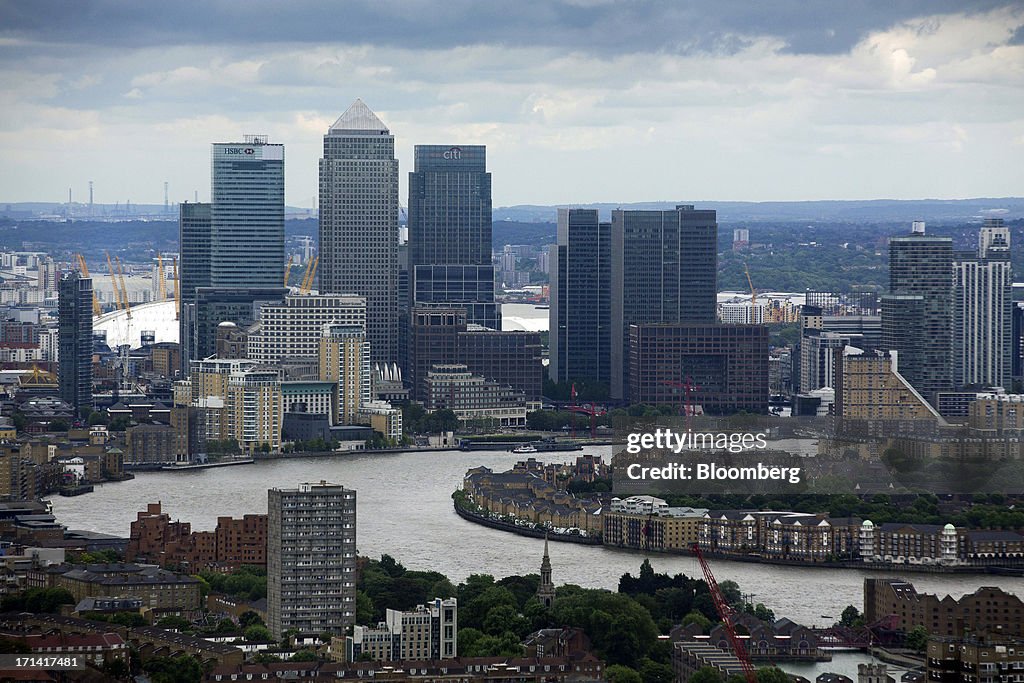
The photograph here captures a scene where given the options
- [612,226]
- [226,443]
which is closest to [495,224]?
[612,226]

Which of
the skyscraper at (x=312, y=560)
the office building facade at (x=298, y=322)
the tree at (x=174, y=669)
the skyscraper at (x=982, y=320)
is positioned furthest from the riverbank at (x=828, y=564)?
the skyscraper at (x=982, y=320)

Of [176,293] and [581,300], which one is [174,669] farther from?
[176,293]

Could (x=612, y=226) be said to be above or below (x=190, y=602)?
above

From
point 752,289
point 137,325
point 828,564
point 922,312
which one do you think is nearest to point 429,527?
point 828,564

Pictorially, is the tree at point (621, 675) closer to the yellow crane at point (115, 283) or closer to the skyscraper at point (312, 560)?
the skyscraper at point (312, 560)

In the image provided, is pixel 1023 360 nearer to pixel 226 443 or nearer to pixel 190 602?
pixel 226 443
